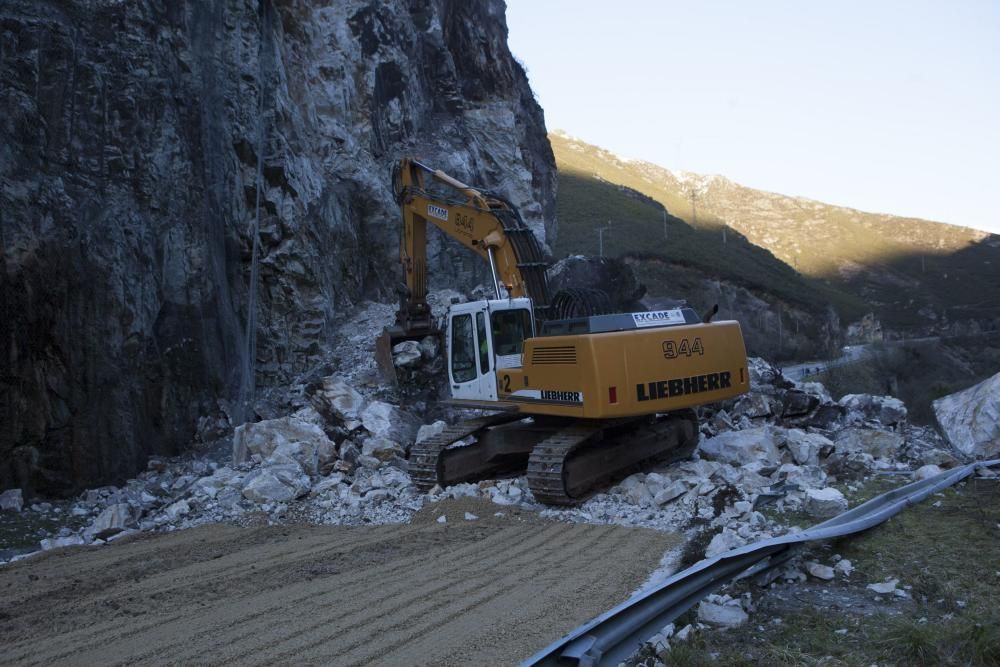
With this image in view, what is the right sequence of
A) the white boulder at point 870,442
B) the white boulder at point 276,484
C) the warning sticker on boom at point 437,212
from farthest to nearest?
the warning sticker on boom at point 437,212 < the white boulder at point 870,442 < the white boulder at point 276,484

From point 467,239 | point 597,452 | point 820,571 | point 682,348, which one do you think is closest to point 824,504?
point 820,571

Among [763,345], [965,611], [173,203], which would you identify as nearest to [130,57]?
[173,203]

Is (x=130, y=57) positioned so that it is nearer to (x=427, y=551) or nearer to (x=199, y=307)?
(x=199, y=307)

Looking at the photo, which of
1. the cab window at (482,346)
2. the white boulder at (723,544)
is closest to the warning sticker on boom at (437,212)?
the cab window at (482,346)

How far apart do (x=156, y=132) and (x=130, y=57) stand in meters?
1.07

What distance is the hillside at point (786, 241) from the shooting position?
174 feet

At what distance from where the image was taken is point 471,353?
987 centimetres

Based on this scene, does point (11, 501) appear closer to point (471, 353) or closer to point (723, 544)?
point (471, 353)

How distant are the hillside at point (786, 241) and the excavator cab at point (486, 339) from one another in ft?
115

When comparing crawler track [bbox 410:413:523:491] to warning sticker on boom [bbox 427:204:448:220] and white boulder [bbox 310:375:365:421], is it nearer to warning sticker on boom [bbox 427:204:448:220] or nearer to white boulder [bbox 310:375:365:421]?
white boulder [bbox 310:375:365:421]

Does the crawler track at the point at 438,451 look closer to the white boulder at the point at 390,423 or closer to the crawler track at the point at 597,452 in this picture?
the crawler track at the point at 597,452

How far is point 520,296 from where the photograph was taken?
32.9 ft

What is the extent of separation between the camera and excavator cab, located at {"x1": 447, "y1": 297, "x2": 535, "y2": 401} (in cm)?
961

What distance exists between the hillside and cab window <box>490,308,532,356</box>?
35088 millimetres
